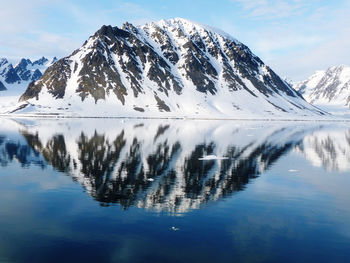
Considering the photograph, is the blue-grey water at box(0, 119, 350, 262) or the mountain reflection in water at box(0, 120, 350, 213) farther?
the mountain reflection in water at box(0, 120, 350, 213)

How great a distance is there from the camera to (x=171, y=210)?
28734mm

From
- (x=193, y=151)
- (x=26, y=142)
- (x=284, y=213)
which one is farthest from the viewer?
(x=26, y=142)

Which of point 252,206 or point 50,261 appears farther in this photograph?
point 252,206

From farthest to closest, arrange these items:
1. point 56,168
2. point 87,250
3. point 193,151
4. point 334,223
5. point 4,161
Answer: point 193,151, point 4,161, point 56,168, point 334,223, point 87,250

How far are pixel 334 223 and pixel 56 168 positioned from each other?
110ft

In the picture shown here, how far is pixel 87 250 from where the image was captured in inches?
819

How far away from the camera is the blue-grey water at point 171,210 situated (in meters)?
21.1

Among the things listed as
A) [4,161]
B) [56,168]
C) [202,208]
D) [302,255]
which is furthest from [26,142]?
[302,255]

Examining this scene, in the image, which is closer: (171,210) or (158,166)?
(171,210)

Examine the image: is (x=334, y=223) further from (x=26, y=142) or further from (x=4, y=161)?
(x=26, y=142)

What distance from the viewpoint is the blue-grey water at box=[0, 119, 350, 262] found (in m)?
21.1

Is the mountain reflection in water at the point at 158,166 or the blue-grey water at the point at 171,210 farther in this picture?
the mountain reflection in water at the point at 158,166

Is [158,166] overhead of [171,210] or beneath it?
overhead

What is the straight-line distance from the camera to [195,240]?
2262 cm
